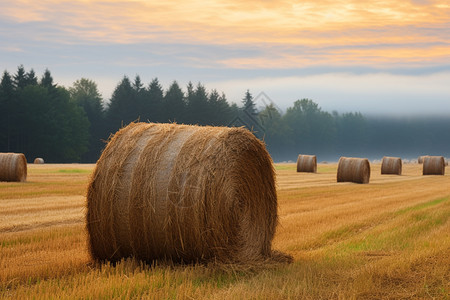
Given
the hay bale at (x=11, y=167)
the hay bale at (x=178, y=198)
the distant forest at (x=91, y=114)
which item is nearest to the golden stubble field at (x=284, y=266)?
the hay bale at (x=178, y=198)

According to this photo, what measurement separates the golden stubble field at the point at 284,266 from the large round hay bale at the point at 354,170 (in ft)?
47.5

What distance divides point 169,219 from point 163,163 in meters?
0.85

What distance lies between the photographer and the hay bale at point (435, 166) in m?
40.9

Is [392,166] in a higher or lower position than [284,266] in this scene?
higher

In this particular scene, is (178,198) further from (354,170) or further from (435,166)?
(435,166)

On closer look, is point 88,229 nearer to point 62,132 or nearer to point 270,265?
point 270,265

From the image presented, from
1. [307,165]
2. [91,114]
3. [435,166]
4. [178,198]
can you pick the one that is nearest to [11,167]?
[178,198]

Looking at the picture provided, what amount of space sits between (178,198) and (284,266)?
175cm

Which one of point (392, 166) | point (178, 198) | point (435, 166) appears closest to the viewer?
point (178, 198)

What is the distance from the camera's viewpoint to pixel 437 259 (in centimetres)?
837

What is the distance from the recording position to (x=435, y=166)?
41.0 m

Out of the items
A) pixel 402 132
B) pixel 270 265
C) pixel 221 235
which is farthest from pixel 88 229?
pixel 402 132

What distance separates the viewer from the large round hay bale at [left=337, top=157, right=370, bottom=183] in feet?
94.1

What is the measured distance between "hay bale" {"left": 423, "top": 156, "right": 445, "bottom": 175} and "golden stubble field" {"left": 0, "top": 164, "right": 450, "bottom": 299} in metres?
28.3
